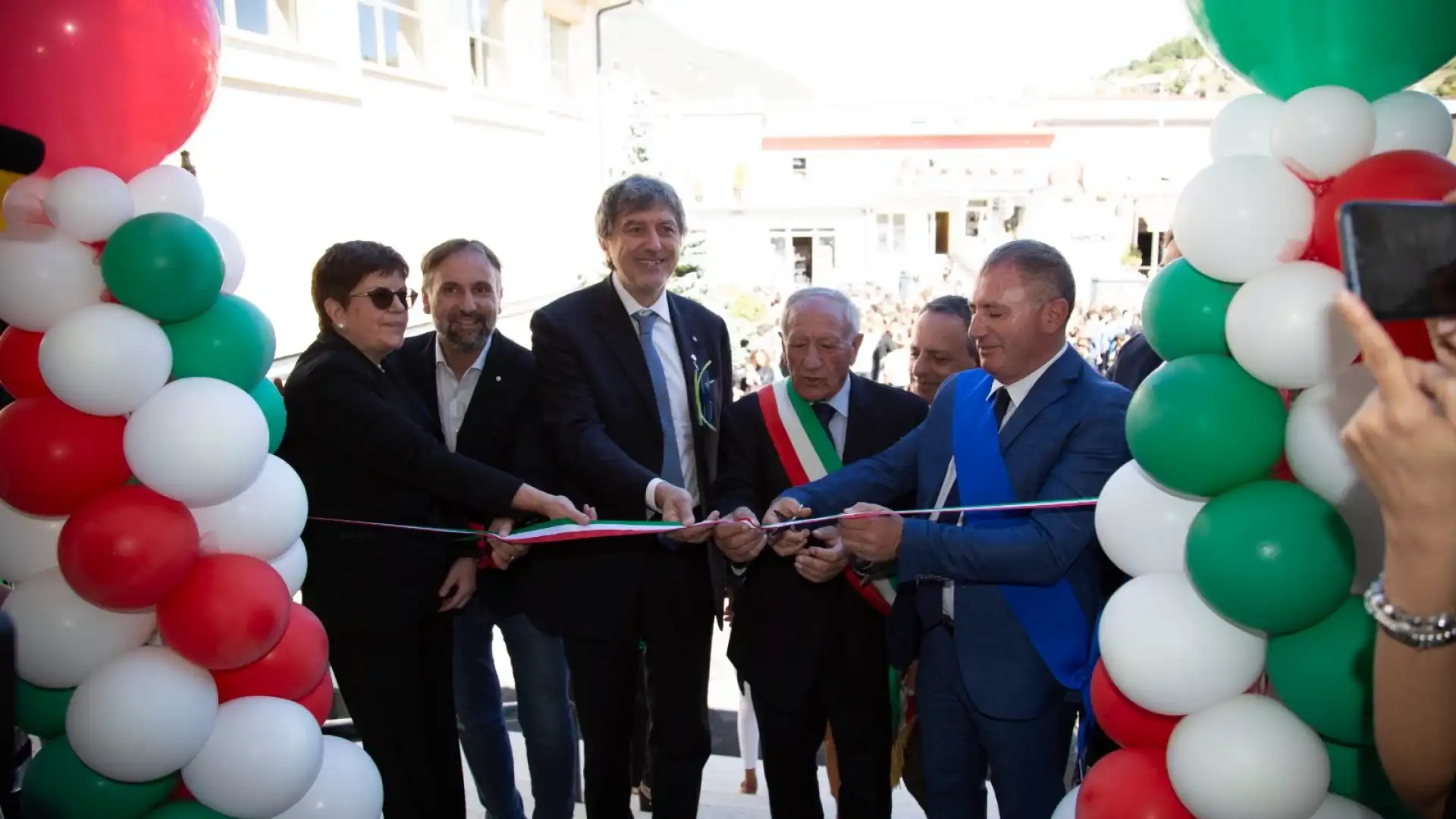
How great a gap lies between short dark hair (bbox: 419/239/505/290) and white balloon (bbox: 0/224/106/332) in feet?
3.86

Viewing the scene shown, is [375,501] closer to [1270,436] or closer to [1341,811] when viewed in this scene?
[1270,436]

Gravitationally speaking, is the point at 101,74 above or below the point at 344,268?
above

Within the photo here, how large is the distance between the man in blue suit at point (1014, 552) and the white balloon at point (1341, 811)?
2.47ft

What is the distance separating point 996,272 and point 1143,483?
2.68 ft

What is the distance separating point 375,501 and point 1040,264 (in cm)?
215

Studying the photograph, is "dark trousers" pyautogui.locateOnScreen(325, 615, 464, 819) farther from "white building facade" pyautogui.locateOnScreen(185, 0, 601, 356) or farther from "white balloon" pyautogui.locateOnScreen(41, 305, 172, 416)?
"white building facade" pyautogui.locateOnScreen(185, 0, 601, 356)

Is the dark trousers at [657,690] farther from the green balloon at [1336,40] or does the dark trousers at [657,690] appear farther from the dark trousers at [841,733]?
the green balloon at [1336,40]

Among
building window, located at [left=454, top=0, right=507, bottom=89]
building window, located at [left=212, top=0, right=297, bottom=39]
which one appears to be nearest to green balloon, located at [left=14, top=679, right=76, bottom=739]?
building window, located at [left=212, top=0, right=297, bottom=39]

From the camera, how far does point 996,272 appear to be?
267 cm

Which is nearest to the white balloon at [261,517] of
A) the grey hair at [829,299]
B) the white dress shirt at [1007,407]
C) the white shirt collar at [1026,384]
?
the grey hair at [829,299]

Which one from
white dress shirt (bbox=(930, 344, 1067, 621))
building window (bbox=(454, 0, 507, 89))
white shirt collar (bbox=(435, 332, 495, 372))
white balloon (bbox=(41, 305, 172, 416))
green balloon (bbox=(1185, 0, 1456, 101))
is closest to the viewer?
green balloon (bbox=(1185, 0, 1456, 101))

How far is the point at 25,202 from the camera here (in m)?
2.25

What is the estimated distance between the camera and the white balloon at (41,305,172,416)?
219 cm

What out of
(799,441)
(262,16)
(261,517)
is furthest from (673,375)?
(262,16)
